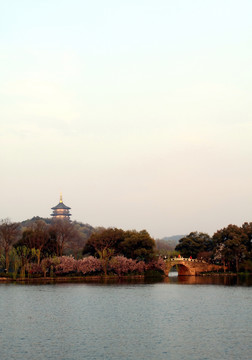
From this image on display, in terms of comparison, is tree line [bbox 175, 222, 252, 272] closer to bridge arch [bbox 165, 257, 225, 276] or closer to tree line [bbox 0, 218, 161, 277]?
bridge arch [bbox 165, 257, 225, 276]

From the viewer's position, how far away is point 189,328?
37.9 m

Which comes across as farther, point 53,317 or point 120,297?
point 120,297

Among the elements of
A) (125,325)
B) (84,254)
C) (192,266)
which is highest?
(84,254)

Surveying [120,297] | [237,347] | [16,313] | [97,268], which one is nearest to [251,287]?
[120,297]

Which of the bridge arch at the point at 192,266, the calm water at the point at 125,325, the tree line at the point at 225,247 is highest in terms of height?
the tree line at the point at 225,247

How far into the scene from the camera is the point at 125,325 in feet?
131

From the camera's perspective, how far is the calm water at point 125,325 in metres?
30.3

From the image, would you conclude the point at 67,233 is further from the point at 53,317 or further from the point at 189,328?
the point at 189,328

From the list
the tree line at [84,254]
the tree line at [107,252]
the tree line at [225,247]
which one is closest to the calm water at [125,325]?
the tree line at [84,254]

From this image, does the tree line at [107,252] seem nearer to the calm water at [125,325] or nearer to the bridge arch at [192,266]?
the bridge arch at [192,266]

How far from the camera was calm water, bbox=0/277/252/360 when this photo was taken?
30.3 meters

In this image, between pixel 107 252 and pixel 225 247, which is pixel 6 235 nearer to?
pixel 107 252

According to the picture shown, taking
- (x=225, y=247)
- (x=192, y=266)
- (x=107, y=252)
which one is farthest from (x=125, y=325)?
(x=192, y=266)

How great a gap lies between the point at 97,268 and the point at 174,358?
214ft
